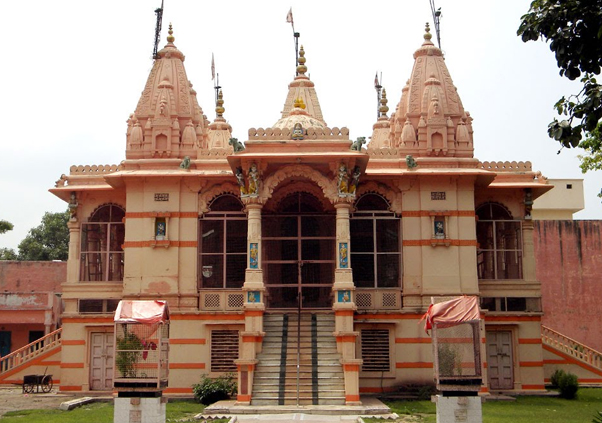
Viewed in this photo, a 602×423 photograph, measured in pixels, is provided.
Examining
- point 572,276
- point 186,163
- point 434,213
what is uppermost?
point 186,163

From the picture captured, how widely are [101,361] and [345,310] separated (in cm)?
771

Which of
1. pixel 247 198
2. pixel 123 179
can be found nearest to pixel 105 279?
pixel 123 179

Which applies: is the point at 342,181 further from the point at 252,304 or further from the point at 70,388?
the point at 70,388

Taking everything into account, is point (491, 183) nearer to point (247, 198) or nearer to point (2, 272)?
point (247, 198)

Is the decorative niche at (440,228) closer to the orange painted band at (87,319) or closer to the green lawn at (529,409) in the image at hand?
the green lawn at (529,409)

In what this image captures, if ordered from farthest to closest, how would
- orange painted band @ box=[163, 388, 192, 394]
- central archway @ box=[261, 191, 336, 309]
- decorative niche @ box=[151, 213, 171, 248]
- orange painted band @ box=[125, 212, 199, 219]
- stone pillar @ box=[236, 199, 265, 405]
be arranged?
central archway @ box=[261, 191, 336, 309], orange painted band @ box=[125, 212, 199, 219], decorative niche @ box=[151, 213, 171, 248], orange painted band @ box=[163, 388, 192, 394], stone pillar @ box=[236, 199, 265, 405]

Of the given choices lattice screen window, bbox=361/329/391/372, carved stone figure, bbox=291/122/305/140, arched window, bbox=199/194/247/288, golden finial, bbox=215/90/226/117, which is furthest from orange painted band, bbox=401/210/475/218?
golden finial, bbox=215/90/226/117

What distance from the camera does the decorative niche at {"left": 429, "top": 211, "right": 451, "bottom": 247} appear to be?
21453 millimetres

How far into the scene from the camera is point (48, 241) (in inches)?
2088

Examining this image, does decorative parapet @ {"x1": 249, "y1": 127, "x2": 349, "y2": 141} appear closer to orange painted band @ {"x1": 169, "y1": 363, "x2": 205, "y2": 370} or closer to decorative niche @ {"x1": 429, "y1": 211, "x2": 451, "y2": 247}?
decorative niche @ {"x1": 429, "y1": 211, "x2": 451, "y2": 247}

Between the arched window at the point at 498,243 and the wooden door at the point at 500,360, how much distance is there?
1799 millimetres

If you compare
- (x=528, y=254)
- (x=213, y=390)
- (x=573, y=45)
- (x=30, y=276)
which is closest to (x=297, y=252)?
(x=213, y=390)

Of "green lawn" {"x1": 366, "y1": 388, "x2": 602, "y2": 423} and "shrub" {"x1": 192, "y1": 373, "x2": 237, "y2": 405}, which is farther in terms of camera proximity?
"shrub" {"x1": 192, "y1": 373, "x2": 237, "y2": 405}

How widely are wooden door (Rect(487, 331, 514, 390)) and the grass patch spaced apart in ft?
27.8
